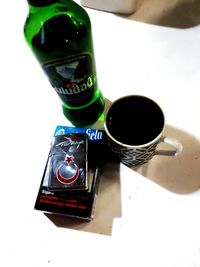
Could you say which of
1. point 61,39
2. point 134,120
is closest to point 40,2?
point 61,39

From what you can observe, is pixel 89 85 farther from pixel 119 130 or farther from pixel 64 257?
pixel 64 257

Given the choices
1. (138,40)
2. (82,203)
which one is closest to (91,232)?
(82,203)

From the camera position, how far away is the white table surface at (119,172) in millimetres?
411

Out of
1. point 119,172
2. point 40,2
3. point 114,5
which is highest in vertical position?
point 40,2

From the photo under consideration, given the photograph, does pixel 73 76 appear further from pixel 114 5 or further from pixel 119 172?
pixel 114 5

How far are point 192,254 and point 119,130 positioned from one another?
19cm

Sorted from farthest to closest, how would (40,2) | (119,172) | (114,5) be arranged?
(114,5) → (119,172) → (40,2)

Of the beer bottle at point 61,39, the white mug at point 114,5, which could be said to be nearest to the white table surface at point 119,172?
the white mug at point 114,5

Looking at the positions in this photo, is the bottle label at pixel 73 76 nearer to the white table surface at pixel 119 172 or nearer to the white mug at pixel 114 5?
the white table surface at pixel 119 172

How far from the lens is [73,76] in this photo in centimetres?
40

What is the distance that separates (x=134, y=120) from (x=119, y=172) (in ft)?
0.28

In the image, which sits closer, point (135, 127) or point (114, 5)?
point (135, 127)

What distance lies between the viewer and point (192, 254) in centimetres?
40

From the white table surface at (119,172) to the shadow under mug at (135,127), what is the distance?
0.05m
